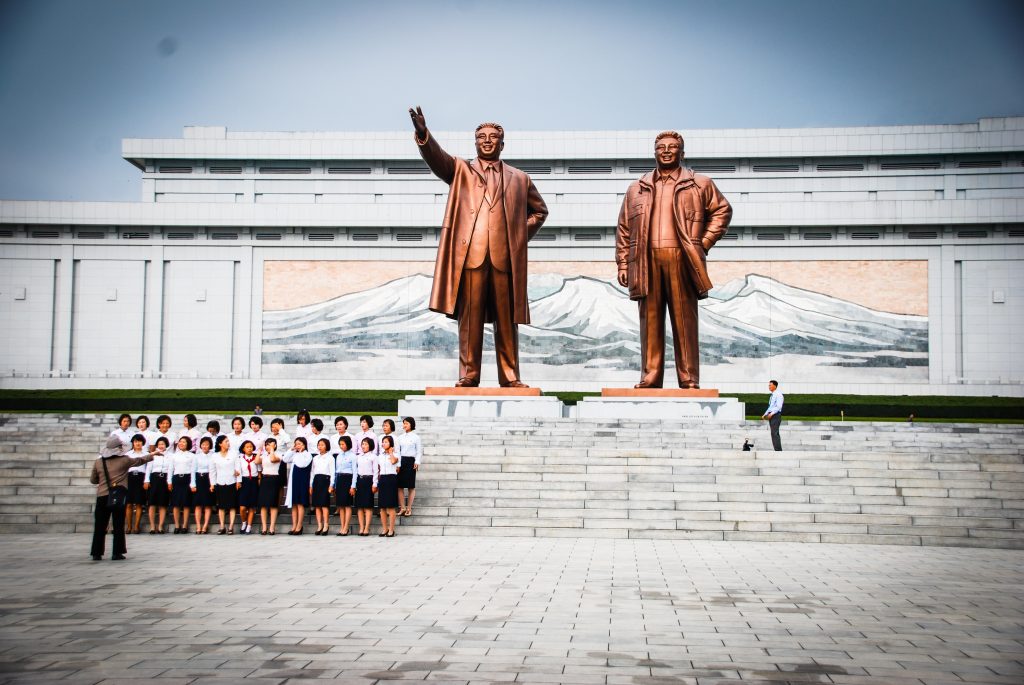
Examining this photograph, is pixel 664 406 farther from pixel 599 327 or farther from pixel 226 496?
pixel 599 327

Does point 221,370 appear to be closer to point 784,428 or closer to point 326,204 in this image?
point 326,204

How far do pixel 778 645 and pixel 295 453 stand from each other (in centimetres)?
583

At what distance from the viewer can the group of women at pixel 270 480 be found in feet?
29.4

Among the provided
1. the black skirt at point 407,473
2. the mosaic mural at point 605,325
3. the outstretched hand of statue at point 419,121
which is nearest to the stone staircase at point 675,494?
the black skirt at point 407,473

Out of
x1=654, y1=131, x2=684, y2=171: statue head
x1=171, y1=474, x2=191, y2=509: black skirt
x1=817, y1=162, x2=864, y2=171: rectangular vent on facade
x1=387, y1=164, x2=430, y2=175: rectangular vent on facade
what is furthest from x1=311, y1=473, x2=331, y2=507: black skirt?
x1=817, y1=162, x2=864, y2=171: rectangular vent on facade

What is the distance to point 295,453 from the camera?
9.16 metres

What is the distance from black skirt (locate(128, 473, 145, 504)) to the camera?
9.15 meters

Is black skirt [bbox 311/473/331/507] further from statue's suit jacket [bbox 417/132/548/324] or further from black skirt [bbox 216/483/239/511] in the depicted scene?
statue's suit jacket [bbox 417/132/548/324]

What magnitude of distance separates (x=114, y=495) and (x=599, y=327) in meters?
18.2

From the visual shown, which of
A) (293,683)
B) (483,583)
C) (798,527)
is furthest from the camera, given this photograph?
(798,527)

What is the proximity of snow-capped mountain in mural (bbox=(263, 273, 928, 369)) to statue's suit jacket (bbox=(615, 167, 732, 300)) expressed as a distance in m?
11.3

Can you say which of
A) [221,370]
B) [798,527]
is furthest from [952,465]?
[221,370]

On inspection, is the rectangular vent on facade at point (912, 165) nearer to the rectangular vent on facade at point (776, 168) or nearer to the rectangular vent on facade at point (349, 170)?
the rectangular vent on facade at point (776, 168)

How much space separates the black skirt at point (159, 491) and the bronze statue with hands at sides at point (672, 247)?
6.60m
